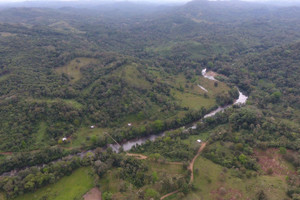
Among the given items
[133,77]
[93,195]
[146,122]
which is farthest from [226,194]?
[133,77]

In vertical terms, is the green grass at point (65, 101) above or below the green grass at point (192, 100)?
above

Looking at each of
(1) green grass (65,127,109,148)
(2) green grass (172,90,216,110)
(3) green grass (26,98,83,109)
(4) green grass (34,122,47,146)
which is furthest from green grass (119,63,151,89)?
(4) green grass (34,122,47,146)

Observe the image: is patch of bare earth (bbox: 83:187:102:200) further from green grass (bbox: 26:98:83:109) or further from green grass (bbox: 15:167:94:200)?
green grass (bbox: 26:98:83:109)

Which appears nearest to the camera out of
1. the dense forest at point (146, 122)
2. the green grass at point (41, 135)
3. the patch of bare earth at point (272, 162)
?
the dense forest at point (146, 122)

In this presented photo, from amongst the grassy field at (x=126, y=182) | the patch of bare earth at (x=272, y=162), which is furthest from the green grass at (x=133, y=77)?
the patch of bare earth at (x=272, y=162)

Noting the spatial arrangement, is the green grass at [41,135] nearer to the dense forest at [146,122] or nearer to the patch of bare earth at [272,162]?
the dense forest at [146,122]

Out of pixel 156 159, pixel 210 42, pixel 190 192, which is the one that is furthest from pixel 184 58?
pixel 190 192
